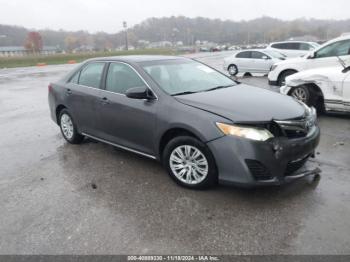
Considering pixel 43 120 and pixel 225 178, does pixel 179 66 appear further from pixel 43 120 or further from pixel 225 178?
pixel 43 120

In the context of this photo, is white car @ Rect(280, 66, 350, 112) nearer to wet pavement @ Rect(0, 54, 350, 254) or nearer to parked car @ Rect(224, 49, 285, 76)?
wet pavement @ Rect(0, 54, 350, 254)

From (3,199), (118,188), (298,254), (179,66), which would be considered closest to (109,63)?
(179,66)

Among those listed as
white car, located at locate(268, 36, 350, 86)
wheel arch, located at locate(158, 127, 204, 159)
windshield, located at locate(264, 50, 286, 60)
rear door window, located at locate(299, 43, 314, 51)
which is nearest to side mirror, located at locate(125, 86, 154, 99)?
wheel arch, located at locate(158, 127, 204, 159)

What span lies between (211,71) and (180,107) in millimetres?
1547

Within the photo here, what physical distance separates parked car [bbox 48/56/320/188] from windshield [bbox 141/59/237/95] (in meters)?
0.01

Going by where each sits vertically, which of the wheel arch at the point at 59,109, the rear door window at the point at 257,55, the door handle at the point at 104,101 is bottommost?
the wheel arch at the point at 59,109

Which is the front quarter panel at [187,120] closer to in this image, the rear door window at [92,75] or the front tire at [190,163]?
the front tire at [190,163]

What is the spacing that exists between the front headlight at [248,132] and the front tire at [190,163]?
342 millimetres

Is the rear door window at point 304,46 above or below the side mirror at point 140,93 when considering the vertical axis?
below

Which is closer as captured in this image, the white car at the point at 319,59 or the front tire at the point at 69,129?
the front tire at the point at 69,129

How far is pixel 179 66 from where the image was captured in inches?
192

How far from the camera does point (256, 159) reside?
3328 mm

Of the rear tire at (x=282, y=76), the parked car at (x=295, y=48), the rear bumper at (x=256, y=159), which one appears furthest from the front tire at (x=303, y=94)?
the parked car at (x=295, y=48)

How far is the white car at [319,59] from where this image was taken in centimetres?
892
